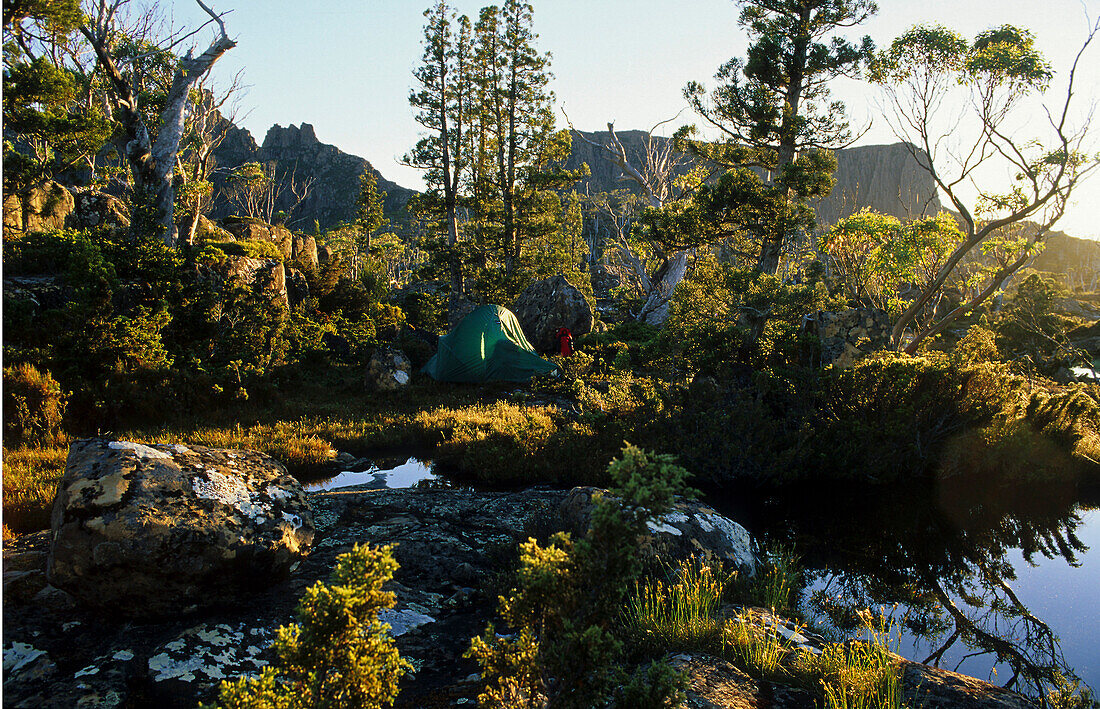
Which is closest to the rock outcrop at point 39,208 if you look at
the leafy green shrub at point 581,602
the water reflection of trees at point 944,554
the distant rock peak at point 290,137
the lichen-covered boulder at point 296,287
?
the lichen-covered boulder at point 296,287

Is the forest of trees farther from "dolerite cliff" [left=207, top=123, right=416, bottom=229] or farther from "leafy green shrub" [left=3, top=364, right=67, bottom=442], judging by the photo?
"dolerite cliff" [left=207, top=123, right=416, bottom=229]

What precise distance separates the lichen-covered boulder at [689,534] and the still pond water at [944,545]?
896 millimetres

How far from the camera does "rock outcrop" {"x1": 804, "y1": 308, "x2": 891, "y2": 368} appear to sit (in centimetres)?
1312

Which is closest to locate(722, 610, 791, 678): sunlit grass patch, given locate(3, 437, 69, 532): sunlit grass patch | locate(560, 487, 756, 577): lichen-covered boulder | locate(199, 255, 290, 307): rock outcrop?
locate(560, 487, 756, 577): lichen-covered boulder

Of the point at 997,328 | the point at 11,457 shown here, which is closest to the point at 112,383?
Answer: the point at 11,457

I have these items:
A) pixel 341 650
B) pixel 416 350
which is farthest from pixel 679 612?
pixel 416 350

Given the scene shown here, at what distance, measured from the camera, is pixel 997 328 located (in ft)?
75.7

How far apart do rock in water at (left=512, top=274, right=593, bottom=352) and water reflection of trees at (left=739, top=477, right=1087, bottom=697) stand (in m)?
14.7

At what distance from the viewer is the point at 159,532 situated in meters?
4.62

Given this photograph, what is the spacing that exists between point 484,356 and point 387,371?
9.41 ft

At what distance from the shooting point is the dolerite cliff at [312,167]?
4929 inches

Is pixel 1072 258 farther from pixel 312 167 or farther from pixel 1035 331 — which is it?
pixel 312 167

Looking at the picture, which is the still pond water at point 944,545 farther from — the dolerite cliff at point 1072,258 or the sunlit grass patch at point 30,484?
the dolerite cliff at point 1072,258

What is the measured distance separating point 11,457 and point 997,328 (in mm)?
29349
